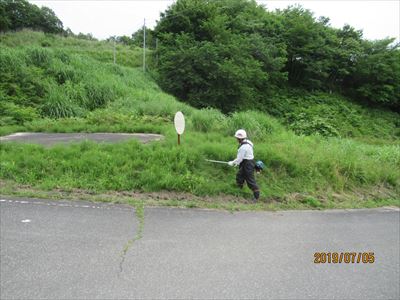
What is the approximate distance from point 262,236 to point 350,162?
4.54 m

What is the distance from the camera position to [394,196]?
725cm

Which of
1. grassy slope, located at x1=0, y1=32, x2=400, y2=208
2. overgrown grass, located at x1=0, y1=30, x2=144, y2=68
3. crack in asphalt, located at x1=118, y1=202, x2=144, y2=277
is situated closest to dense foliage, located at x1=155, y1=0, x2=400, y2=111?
overgrown grass, located at x1=0, y1=30, x2=144, y2=68

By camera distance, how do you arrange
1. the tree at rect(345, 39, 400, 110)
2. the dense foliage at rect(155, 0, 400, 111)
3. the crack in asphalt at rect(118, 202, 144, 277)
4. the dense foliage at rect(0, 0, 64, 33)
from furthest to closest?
the dense foliage at rect(0, 0, 64, 33) → the tree at rect(345, 39, 400, 110) → the dense foliage at rect(155, 0, 400, 111) → the crack in asphalt at rect(118, 202, 144, 277)

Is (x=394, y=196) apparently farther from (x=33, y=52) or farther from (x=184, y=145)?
(x=33, y=52)

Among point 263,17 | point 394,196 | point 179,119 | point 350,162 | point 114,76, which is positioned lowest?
point 394,196

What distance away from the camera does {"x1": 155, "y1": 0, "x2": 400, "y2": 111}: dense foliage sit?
18.2 metres

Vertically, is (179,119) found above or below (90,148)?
above

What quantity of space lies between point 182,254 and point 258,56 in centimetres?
2169

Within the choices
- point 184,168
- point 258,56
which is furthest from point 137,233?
point 258,56

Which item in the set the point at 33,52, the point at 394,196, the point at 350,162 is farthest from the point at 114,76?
the point at 394,196

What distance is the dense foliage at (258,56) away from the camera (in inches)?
717

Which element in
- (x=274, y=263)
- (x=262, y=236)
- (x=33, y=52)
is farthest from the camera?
(x=33, y=52)
